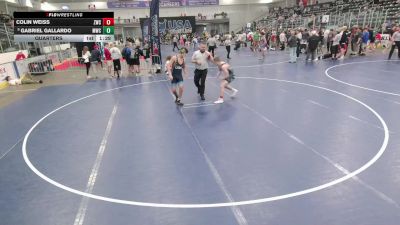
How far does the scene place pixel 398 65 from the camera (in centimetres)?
1558

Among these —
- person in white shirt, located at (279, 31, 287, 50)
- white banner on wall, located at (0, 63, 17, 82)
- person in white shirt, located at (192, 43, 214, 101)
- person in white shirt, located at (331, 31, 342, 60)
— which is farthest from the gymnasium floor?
person in white shirt, located at (279, 31, 287, 50)

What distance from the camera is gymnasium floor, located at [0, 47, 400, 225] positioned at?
4379 millimetres

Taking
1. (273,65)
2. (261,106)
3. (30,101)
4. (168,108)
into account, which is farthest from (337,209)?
(273,65)

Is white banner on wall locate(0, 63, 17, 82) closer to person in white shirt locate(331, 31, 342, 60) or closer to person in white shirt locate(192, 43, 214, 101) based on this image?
person in white shirt locate(192, 43, 214, 101)

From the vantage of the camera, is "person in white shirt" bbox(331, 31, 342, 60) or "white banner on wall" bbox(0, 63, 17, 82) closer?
"white banner on wall" bbox(0, 63, 17, 82)

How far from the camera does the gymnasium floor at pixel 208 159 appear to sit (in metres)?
4.38

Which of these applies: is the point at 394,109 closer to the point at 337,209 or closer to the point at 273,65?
the point at 337,209
